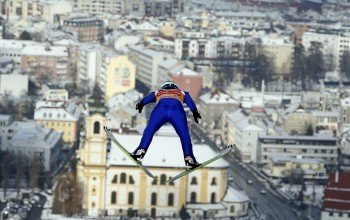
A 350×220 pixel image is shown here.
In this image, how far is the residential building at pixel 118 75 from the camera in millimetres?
23484

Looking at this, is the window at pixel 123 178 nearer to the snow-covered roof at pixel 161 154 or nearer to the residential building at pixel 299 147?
the snow-covered roof at pixel 161 154

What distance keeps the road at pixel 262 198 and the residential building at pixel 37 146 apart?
2.28m

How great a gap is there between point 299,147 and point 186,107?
6336 mm

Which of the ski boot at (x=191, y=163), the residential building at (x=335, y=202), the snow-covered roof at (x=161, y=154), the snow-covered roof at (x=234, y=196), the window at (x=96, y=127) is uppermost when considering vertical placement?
the ski boot at (x=191, y=163)

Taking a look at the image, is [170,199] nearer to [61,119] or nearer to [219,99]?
[61,119]

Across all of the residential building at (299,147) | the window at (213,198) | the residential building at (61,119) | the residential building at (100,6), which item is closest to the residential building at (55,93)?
the residential building at (61,119)

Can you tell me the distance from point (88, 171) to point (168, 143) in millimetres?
922

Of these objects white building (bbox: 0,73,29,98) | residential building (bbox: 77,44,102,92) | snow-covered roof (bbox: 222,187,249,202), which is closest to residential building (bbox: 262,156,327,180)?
snow-covered roof (bbox: 222,187,249,202)

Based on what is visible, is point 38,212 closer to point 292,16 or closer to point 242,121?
point 242,121

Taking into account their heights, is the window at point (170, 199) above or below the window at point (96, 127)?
below

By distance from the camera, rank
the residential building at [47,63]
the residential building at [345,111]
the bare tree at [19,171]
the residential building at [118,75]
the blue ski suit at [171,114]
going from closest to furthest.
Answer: the blue ski suit at [171,114], the bare tree at [19,171], the residential building at [345,111], the residential building at [118,75], the residential building at [47,63]

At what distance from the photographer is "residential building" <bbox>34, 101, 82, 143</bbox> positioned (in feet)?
64.5

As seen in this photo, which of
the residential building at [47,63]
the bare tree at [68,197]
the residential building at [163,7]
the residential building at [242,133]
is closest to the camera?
the bare tree at [68,197]

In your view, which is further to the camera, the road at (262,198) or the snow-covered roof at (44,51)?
the snow-covered roof at (44,51)
